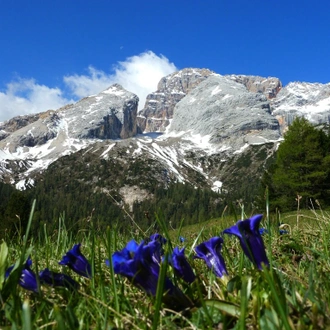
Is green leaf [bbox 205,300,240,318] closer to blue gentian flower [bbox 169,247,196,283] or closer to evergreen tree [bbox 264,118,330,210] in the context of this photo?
blue gentian flower [bbox 169,247,196,283]

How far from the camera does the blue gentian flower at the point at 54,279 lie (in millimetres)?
1638

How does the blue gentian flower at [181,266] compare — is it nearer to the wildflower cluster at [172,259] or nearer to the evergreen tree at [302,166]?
the wildflower cluster at [172,259]

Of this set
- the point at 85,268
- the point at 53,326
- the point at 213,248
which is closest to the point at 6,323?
the point at 53,326

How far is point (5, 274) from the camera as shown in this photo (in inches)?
62.2

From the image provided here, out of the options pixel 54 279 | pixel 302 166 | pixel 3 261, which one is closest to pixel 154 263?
pixel 54 279

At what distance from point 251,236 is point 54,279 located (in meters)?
0.90

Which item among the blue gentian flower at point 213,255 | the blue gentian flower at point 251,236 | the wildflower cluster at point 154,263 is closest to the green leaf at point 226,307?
the wildflower cluster at point 154,263

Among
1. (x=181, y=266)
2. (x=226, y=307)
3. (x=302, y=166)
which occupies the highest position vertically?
(x=302, y=166)

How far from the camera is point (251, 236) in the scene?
158 centimetres

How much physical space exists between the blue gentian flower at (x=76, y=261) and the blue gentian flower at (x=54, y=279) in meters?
0.06

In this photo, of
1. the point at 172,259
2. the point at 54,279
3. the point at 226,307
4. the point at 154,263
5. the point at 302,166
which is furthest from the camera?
the point at 302,166

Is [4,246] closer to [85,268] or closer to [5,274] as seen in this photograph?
[5,274]

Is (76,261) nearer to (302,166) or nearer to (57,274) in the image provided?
(57,274)

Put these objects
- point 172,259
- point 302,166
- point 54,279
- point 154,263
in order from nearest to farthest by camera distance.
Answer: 1. point 154,263
2. point 172,259
3. point 54,279
4. point 302,166
